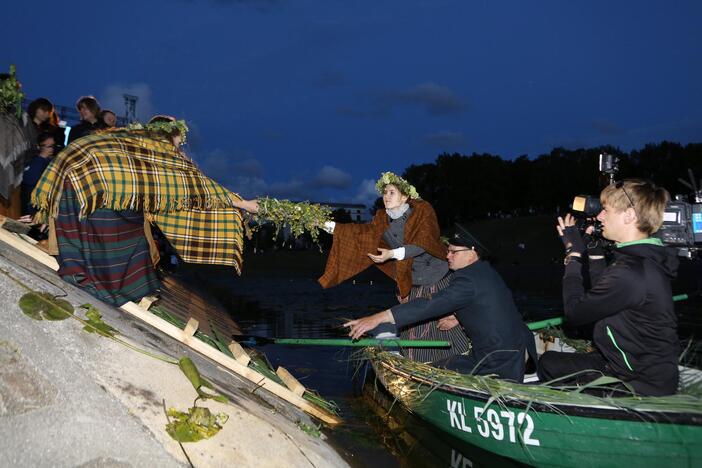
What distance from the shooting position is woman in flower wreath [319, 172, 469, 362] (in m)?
7.58

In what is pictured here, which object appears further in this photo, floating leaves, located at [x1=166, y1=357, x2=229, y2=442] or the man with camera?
the man with camera

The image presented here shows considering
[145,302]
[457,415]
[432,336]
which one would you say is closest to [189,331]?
[145,302]

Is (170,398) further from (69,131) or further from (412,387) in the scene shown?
(69,131)

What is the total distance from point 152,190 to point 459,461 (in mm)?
3969

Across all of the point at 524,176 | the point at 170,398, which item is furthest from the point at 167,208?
the point at 524,176

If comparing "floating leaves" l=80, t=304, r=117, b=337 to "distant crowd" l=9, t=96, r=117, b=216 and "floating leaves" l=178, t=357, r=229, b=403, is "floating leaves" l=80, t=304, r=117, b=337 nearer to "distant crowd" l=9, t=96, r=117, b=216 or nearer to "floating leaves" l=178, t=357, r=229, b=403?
"floating leaves" l=178, t=357, r=229, b=403

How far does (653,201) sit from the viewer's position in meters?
4.45

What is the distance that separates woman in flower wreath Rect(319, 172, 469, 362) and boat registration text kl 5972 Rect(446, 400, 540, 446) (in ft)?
4.99

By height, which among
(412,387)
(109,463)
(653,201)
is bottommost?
(412,387)

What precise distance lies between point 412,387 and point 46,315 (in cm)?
374

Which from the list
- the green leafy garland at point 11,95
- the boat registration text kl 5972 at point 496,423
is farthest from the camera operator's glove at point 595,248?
the green leafy garland at point 11,95

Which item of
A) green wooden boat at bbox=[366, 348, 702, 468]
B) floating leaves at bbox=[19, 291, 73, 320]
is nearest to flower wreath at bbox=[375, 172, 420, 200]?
green wooden boat at bbox=[366, 348, 702, 468]

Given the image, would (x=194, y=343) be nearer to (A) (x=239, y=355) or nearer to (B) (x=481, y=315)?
(A) (x=239, y=355)

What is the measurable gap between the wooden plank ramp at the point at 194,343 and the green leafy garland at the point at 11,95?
6.11 ft
